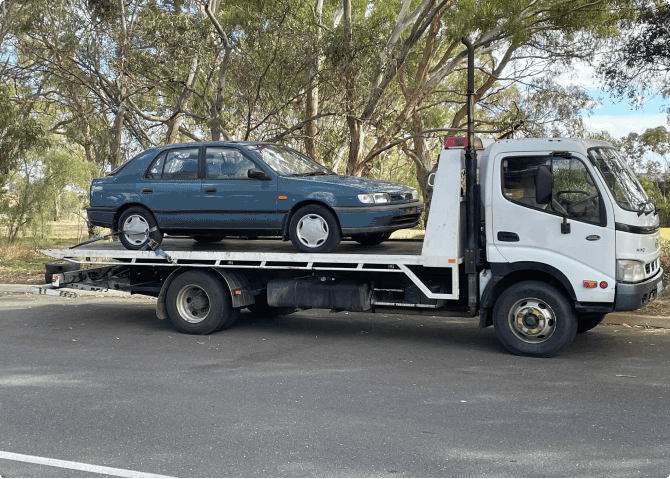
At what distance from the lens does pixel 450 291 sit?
8344 mm

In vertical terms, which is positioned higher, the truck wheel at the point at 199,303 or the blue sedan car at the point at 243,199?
the blue sedan car at the point at 243,199

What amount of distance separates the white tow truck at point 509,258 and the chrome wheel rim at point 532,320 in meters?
0.01

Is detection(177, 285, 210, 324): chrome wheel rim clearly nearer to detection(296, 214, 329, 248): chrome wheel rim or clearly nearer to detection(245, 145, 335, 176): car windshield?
detection(296, 214, 329, 248): chrome wheel rim

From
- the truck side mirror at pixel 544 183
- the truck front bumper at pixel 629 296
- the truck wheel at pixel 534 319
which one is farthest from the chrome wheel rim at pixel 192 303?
the truck front bumper at pixel 629 296

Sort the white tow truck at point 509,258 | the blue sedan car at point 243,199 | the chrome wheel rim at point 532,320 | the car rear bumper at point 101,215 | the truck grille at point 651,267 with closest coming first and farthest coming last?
the white tow truck at point 509,258 → the truck grille at point 651,267 → the chrome wheel rim at point 532,320 → the blue sedan car at point 243,199 → the car rear bumper at point 101,215

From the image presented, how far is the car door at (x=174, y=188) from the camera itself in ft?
31.5

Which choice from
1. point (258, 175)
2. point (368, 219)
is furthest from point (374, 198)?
point (258, 175)

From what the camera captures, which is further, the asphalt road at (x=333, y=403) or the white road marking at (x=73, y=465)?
the asphalt road at (x=333, y=403)

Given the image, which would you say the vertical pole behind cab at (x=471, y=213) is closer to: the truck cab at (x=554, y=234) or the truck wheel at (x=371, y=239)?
the truck cab at (x=554, y=234)

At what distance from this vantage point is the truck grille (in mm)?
7714

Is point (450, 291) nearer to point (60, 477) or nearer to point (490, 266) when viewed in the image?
point (490, 266)

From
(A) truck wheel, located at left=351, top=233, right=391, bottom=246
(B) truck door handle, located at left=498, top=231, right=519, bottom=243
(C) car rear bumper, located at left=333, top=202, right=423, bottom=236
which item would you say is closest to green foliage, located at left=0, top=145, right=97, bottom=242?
(A) truck wheel, located at left=351, top=233, right=391, bottom=246

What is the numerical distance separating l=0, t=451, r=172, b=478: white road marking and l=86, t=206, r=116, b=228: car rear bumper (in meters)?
5.36

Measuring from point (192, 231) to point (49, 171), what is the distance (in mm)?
15855
